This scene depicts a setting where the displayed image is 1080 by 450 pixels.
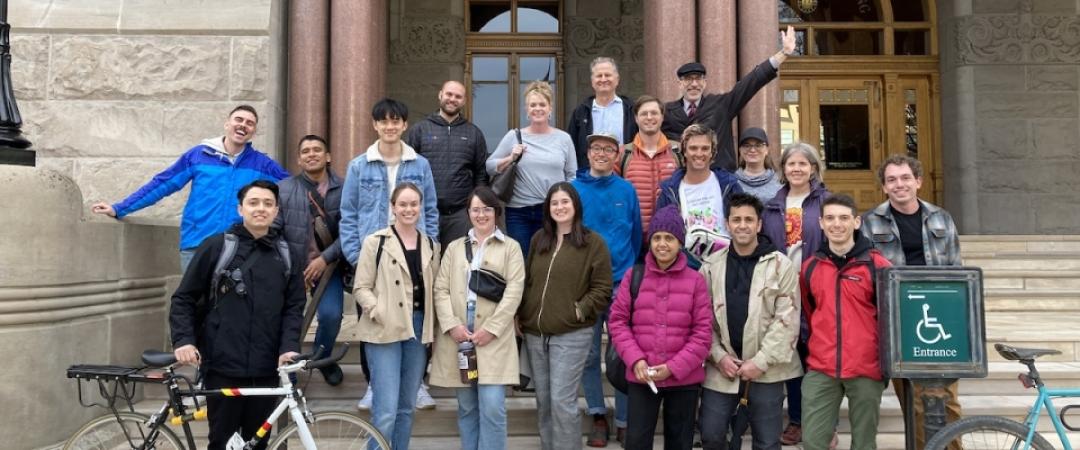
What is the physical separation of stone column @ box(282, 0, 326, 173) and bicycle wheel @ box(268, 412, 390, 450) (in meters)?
3.65

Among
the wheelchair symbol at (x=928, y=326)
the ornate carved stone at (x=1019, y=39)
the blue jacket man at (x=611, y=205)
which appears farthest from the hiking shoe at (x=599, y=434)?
the ornate carved stone at (x=1019, y=39)

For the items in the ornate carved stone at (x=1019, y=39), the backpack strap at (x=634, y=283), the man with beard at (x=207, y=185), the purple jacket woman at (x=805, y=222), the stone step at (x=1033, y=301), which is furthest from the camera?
the ornate carved stone at (x=1019, y=39)

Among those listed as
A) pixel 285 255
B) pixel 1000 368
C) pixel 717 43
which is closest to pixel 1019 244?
pixel 1000 368

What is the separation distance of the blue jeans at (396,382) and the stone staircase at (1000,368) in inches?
27.4

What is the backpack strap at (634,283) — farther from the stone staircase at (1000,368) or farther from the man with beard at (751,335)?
the stone staircase at (1000,368)

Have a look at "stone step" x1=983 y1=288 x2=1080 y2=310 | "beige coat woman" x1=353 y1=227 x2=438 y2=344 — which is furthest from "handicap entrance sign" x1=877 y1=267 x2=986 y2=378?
"stone step" x1=983 y1=288 x2=1080 y2=310

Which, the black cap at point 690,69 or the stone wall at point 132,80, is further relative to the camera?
the stone wall at point 132,80

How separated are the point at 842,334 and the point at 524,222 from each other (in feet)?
6.83

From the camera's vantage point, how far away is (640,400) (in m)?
3.77

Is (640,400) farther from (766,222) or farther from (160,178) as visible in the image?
(160,178)

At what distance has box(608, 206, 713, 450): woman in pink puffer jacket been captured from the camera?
364 centimetres

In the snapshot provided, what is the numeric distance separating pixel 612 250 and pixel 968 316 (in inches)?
72.8

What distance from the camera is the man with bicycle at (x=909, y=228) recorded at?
3857 mm

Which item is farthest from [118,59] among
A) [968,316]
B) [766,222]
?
[968,316]
